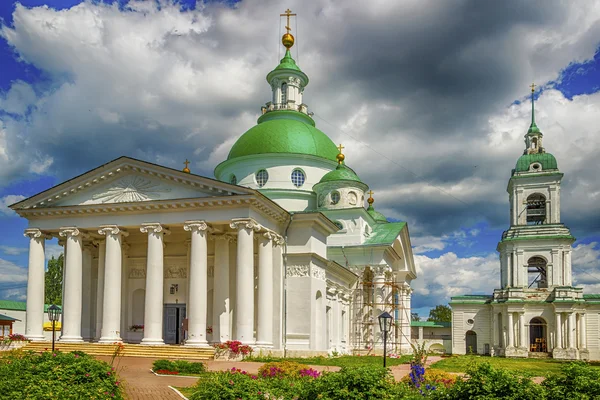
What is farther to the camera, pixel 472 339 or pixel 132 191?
pixel 472 339

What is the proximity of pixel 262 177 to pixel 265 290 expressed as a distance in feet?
49.6

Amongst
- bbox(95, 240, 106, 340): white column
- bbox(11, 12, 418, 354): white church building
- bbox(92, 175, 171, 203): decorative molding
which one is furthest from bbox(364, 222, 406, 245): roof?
bbox(95, 240, 106, 340): white column

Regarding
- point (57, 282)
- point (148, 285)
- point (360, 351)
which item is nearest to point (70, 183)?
point (148, 285)

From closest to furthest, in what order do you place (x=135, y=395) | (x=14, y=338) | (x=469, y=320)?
1. (x=135, y=395)
2. (x=14, y=338)
3. (x=469, y=320)

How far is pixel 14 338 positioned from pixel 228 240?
12347 mm

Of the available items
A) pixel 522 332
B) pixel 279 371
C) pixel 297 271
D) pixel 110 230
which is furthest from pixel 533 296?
pixel 279 371

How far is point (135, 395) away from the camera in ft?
52.7

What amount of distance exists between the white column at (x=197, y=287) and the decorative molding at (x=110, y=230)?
3965 mm

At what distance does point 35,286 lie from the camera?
33.3 m

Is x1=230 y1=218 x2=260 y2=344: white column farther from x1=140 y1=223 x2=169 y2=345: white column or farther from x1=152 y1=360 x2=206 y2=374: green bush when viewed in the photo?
x1=152 y1=360 x2=206 y2=374: green bush

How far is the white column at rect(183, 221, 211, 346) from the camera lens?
29250 millimetres

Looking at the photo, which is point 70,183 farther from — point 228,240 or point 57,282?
point 57,282

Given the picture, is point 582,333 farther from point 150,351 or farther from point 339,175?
point 150,351

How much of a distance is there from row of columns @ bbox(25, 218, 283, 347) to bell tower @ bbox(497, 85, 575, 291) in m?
35.9
